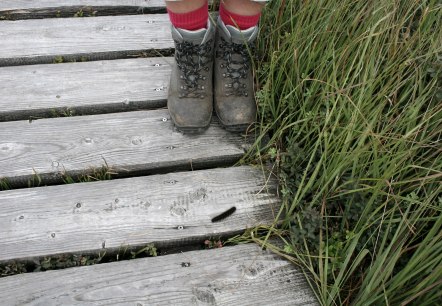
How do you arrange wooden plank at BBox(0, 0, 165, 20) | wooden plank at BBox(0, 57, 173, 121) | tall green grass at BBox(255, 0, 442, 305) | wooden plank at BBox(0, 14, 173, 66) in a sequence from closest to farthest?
tall green grass at BBox(255, 0, 442, 305), wooden plank at BBox(0, 57, 173, 121), wooden plank at BBox(0, 14, 173, 66), wooden plank at BBox(0, 0, 165, 20)

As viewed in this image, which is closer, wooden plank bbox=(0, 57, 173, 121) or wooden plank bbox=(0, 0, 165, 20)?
wooden plank bbox=(0, 57, 173, 121)

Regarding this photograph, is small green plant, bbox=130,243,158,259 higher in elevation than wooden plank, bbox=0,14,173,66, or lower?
lower

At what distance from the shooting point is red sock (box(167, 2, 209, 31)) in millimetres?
1403

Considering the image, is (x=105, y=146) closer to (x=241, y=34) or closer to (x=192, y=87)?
(x=192, y=87)

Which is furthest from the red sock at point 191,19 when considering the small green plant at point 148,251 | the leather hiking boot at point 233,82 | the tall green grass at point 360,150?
the small green plant at point 148,251

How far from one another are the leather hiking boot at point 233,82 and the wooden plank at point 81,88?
0.89ft

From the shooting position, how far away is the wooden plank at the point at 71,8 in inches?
76.1

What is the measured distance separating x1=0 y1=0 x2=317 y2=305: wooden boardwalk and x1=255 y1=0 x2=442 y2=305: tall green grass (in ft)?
0.40

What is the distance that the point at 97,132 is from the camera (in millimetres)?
1530

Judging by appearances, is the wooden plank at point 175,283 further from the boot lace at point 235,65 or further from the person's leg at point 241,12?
the person's leg at point 241,12

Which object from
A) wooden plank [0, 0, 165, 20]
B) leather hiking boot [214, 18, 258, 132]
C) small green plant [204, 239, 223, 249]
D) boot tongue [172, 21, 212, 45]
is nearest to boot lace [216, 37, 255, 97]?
leather hiking boot [214, 18, 258, 132]

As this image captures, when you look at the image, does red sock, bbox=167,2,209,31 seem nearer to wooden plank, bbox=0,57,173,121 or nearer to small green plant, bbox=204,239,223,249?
wooden plank, bbox=0,57,173,121

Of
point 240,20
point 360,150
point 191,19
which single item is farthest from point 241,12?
point 360,150

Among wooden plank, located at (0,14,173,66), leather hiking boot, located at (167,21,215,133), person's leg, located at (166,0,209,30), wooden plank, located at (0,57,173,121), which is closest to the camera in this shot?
person's leg, located at (166,0,209,30)
